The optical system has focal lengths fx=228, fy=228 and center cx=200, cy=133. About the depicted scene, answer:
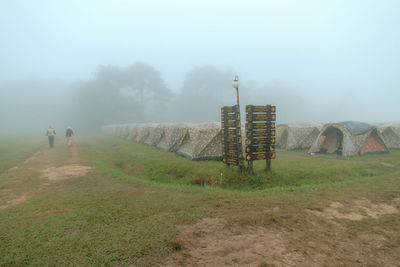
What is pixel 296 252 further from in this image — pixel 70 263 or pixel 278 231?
pixel 70 263

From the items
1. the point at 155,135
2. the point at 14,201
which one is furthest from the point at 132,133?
the point at 14,201

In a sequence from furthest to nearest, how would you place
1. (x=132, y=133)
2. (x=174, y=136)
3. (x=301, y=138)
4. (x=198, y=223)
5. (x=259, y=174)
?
1. (x=132, y=133)
2. (x=301, y=138)
3. (x=174, y=136)
4. (x=259, y=174)
5. (x=198, y=223)

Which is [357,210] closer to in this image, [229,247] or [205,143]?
[229,247]

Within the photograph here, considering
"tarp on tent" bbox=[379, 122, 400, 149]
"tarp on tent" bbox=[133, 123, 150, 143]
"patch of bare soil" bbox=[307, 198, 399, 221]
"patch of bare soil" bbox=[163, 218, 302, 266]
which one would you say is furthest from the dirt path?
"tarp on tent" bbox=[379, 122, 400, 149]

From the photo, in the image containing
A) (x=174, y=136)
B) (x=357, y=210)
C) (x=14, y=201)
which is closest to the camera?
(x=357, y=210)

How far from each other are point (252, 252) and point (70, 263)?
2.88 m

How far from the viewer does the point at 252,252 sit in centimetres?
374

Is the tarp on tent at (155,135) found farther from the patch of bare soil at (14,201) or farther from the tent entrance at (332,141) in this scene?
the patch of bare soil at (14,201)

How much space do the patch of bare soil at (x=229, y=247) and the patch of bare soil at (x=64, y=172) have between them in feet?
24.1

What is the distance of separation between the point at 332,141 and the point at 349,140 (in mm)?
1817

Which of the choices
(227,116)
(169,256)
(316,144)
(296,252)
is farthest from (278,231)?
(316,144)

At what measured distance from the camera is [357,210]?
5.53m

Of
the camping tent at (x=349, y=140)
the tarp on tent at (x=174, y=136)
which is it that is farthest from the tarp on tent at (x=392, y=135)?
the tarp on tent at (x=174, y=136)

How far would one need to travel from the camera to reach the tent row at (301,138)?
513 inches
